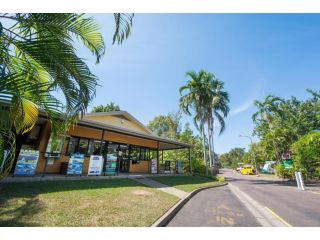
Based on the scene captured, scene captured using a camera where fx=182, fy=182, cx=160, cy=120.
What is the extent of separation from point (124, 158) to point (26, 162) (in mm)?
8292

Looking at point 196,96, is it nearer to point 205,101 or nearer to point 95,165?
point 205,101

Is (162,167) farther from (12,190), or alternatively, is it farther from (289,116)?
(289,116)

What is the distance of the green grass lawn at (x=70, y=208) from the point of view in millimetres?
3980

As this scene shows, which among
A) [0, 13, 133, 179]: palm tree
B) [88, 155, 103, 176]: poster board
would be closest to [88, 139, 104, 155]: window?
[88, 155, 103, 176]: poster board

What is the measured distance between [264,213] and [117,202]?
491 cm

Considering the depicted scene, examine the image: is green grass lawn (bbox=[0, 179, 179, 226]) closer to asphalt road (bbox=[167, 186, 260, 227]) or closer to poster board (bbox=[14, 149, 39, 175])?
asphalt road (bbox=[167, 186, 260, 227])

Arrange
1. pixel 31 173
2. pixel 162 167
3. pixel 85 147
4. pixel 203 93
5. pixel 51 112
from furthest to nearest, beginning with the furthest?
pixel 203 93 → pixel 162 167 → pixel 85 147 → pixel 31 173 → pixel 51 112

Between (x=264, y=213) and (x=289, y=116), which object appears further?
(x=289, y=116)

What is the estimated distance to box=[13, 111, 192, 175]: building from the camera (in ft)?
34.4

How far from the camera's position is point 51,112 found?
11.4ft

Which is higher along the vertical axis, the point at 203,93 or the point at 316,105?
the point at 316,105

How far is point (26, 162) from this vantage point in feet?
25.8

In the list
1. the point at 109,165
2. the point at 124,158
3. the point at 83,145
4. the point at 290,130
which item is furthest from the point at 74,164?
the point at 290,130
